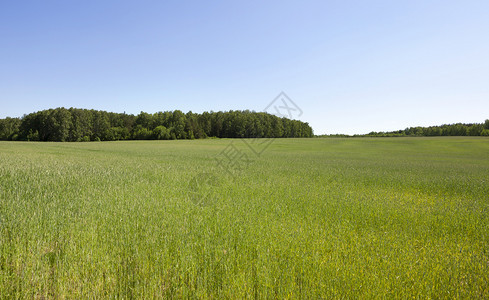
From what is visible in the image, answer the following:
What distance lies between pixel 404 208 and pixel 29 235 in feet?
31.3

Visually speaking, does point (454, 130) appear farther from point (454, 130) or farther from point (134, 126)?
point (134, 126)

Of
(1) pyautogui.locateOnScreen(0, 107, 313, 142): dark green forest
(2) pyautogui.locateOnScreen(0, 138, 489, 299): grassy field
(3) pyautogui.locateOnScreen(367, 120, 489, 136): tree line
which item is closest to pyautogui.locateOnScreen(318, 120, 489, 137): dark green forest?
(3) pyautogui.locateOnScreen(367, 120, 489, 136): tree line

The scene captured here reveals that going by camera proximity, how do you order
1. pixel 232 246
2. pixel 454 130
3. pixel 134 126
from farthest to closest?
pixel 134 126, pixel 454 130, pixel 232 246

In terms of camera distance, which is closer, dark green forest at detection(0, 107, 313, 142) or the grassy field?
the grassy field

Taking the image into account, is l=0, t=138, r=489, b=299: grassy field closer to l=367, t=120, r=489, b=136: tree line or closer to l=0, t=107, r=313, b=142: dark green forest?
l=0, t=107, r=313, b=142: dark green forest

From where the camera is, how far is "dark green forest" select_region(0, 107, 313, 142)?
76.7 meters

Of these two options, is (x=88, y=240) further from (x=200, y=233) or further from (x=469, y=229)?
(x=469, y=229)

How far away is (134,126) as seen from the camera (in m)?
91.8

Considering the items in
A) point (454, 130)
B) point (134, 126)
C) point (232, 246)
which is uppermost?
point (134, 126)

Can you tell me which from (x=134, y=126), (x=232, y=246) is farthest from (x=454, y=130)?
(x=134, y=126)

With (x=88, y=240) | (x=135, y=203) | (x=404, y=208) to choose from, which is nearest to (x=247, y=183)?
(x=135, y=203)

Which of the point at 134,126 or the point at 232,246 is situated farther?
the point at 134,126

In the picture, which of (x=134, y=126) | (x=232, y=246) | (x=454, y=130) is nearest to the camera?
(x=232, y=246)

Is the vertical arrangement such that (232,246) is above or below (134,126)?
below
